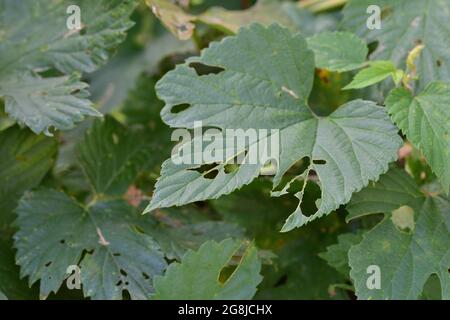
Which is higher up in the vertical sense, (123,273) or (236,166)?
(236,166)

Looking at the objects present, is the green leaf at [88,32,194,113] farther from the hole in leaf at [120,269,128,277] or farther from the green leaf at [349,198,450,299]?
the green leaf at [349,198,450,299]

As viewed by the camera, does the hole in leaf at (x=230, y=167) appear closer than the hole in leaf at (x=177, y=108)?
Yes

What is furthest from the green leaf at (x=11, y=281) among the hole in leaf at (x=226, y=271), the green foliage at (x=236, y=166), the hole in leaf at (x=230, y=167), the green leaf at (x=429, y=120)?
the green leaf at (x=429, y=120)

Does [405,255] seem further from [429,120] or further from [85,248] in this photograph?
[85,248]

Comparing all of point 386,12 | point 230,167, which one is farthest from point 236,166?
point 386,12

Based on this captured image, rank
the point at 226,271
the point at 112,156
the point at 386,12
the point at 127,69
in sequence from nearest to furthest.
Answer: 1. the point at 226,271
2. the point at 386,12
3. the point at 112,156
4. the point at 127,69

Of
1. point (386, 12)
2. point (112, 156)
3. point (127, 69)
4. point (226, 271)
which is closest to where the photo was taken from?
point (226, 271)

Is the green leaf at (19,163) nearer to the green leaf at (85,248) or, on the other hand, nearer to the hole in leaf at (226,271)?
the green leaf at (85,248)
